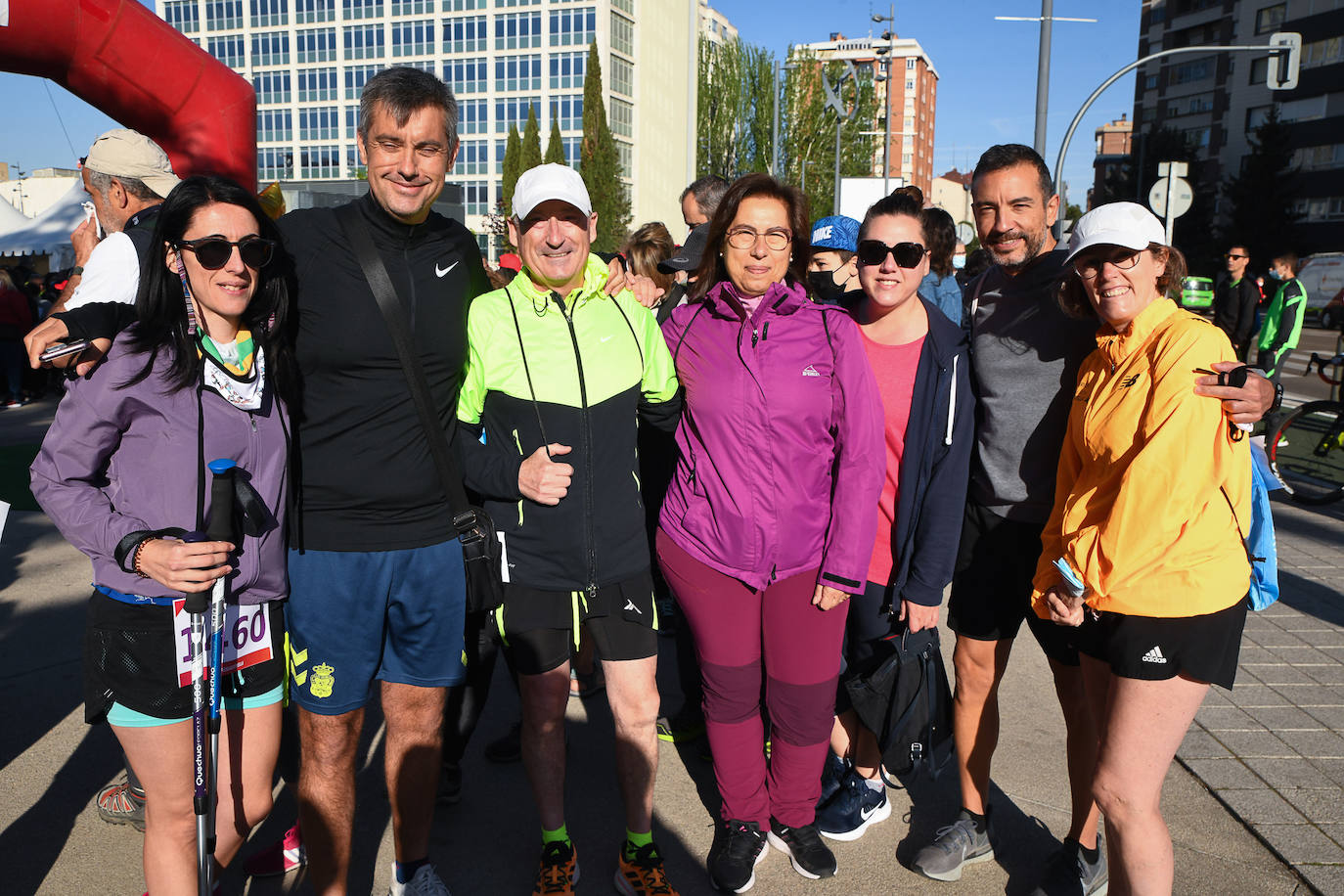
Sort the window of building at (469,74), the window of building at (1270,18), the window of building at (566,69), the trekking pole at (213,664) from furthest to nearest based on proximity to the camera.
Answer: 1. the window of building at (469,74)
2. the window of building at (566,69)
3. the window of building at (1270,18)
4. the trekking pole at (213,664)

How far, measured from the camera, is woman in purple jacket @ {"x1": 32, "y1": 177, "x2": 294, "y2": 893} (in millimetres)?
2248

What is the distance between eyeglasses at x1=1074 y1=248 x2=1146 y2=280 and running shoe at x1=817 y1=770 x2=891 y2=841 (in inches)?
83.0

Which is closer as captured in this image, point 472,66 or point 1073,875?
point 1073,875

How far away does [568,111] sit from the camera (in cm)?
6662

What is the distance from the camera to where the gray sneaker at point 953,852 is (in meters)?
3.16

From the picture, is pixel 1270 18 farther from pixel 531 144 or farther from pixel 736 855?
pixel 736 855

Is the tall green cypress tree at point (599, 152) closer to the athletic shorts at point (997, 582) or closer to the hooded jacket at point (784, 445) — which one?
the hooded jacket at point (784, 445)

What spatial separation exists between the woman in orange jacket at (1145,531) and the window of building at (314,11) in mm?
81089

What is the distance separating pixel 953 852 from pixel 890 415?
1544 millimetres

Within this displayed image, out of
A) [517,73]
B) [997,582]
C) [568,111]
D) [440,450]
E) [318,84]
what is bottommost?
[997,582]

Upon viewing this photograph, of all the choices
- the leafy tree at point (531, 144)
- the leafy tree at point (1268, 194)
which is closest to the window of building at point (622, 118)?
the leafy tree at point (531, 144)

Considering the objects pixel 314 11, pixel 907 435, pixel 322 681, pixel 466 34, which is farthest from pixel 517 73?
pixel 322 681

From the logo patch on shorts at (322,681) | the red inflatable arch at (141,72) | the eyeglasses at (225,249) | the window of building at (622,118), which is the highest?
the window of building at (622,118)

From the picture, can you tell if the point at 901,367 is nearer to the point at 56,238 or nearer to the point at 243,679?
the point at 243,679
